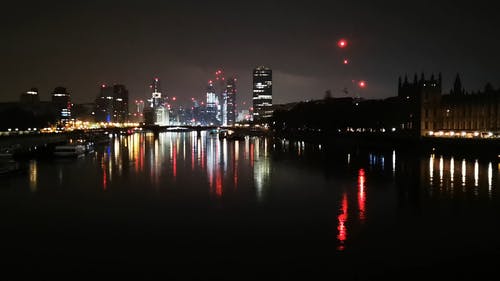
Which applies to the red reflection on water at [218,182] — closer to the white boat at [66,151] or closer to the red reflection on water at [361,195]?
the red reflection on water at [361,195]

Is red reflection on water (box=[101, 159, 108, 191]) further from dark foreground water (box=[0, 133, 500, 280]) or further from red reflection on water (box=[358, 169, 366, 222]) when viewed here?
red reflection on water (box=[358, 169, 366, 222])

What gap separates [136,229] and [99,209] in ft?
17.0

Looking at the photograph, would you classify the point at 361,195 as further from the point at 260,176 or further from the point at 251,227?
the point at 260,176

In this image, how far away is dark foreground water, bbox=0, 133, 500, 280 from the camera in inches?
558

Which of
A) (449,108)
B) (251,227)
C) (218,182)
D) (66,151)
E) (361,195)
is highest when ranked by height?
(449,108)

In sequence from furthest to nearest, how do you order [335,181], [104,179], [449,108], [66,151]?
1. [449,108]
2. [66,151]
3. [104,179]
4. [335,181]

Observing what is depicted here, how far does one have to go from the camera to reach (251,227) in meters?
19.2

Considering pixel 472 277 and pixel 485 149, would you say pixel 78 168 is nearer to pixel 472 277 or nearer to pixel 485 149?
pixel 472 277

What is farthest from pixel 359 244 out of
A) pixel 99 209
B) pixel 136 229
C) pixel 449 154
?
pixel 449 154

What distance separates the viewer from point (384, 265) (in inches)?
560

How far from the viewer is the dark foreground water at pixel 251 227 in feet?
46.5

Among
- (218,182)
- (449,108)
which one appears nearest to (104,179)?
(218,182)

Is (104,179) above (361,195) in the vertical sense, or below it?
above

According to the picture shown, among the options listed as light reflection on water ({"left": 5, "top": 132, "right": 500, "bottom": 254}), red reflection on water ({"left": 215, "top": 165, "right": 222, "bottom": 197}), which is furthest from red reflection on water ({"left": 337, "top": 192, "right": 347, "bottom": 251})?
red reflection on water ({"left": 215, "top": 165, "right": 222, "bottom": 197})
